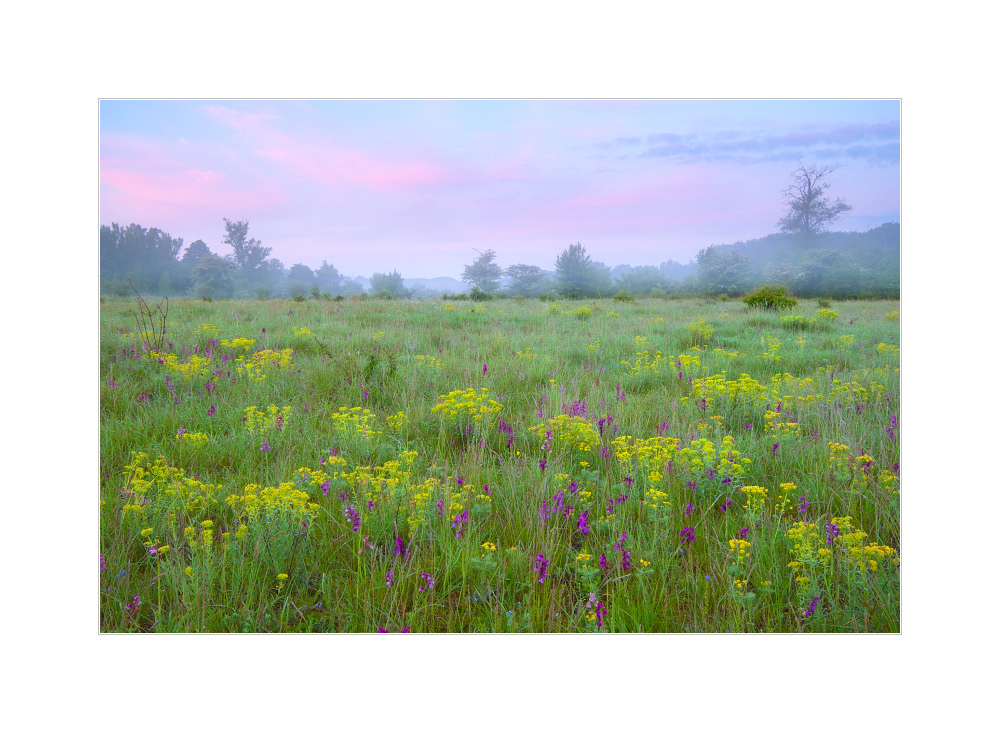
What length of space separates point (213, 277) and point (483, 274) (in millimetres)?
5147

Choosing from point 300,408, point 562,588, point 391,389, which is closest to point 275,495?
point 562,588

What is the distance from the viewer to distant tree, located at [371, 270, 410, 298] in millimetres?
9641

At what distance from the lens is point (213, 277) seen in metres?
8.11

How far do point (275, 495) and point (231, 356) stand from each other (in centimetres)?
447

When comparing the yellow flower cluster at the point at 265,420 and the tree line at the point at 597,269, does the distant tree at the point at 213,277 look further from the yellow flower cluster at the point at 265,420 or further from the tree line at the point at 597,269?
the yellow flower cluster at the point at 265,420

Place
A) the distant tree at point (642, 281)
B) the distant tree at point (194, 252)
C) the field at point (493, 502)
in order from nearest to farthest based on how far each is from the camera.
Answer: the field at point (493, 502), the distant tree at point (194, 252), the distant tree at point (642, 281)

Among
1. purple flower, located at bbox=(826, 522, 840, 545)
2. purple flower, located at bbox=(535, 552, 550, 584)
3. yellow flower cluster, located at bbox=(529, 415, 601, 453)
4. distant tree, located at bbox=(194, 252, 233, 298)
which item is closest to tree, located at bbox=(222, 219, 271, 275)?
distant tree, located at bbox=(194, 252, 233, 298)

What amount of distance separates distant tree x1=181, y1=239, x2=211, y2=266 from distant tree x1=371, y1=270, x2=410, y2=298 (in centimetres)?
306

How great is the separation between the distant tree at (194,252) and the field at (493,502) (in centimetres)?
180

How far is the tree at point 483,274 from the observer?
372 inches

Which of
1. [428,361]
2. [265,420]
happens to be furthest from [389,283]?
[265,420]

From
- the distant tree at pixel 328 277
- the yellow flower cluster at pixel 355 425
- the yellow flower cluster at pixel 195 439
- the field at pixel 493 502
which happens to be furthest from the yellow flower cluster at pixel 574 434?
the distant tree at pixel 328 277

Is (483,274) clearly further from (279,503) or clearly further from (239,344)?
(279,503)

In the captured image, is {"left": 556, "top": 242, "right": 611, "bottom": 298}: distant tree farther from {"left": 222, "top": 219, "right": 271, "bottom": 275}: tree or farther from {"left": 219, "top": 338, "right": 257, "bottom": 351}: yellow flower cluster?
{"left": 219, "top": 338, "right": 257, "bottom": 351}: yellow flower cluster
